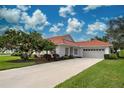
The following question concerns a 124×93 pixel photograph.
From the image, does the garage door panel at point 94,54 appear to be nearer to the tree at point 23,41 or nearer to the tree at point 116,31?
the tree at point 116,31

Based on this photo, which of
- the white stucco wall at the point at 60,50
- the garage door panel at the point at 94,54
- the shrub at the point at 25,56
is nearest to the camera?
the shrub at the point at 25,56

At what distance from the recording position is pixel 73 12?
32750 millimetres

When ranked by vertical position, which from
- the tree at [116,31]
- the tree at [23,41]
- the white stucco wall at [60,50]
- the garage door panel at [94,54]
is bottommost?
the garage door panel at [94,54]

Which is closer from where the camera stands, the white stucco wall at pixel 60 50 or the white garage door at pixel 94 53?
the white stucco wall at pixel 60 50

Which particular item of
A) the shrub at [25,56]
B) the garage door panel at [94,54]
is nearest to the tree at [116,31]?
the garage door panel at [94,54]

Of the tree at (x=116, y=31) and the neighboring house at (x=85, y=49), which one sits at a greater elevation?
the tree at (x=116, y=31)

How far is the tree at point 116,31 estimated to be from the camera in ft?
126

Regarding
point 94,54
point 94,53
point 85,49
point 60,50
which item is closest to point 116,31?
point 85,49

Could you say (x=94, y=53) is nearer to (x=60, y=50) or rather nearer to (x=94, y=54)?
(x=94, y=54)

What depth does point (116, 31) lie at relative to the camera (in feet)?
129

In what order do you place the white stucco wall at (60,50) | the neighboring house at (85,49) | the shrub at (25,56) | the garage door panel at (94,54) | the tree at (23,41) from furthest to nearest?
the garage door panel at (94,54) → the neighboring house at (85,49) → the white stucco wall at (60,50) → the shrub at (25,56) → the tree at (23,41)
